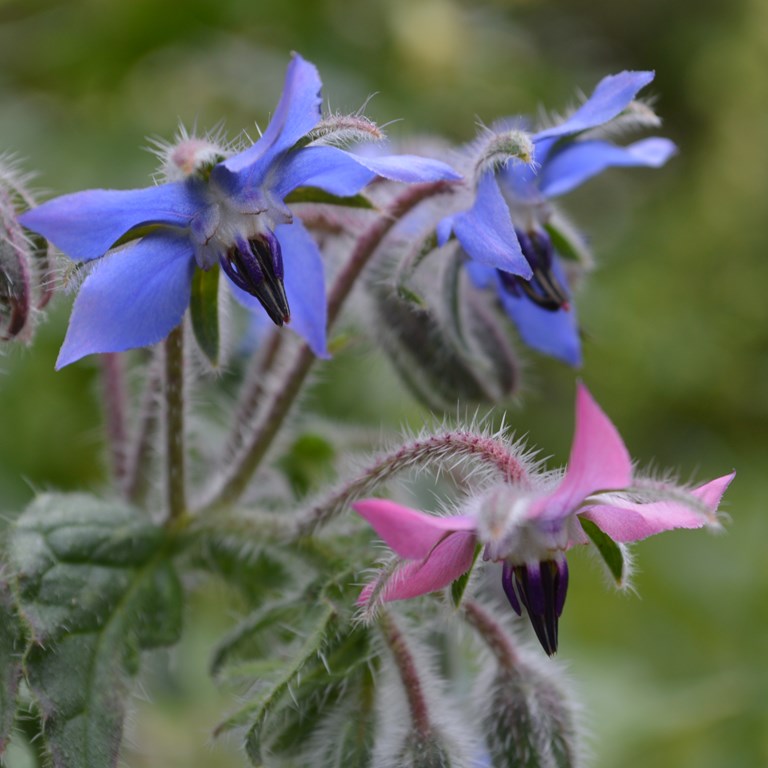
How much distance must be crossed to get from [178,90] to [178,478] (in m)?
1.37

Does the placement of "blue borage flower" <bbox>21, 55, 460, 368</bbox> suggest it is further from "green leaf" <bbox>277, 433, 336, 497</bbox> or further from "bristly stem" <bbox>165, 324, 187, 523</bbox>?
"green leaf" <bbox>277, 433, 336, 497</bbox>

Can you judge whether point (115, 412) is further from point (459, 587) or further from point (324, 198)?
point (459, 587)

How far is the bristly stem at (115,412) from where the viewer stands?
1.32m

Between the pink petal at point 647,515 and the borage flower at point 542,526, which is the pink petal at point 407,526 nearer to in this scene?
the borage flower at point 542,526

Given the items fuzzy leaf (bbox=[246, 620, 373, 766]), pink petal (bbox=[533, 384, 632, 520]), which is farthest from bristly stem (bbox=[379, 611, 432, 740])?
pink petal (bbox=[533, 384, 632, 520])

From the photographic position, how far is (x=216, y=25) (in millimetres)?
2312

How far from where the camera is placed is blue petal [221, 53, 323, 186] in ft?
2.48

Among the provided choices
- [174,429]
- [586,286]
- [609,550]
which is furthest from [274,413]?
[586,286]

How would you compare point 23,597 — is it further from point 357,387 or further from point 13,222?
point 357,387

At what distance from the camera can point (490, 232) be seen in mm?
909

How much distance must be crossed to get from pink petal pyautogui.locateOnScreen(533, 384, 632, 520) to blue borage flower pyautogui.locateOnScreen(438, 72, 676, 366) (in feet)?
0.62

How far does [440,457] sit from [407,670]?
0.20 m

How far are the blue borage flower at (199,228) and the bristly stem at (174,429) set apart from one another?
0.13m

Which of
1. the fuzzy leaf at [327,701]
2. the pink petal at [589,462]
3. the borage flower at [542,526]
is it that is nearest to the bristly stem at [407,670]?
the fuzzy leaf at [327,701]
